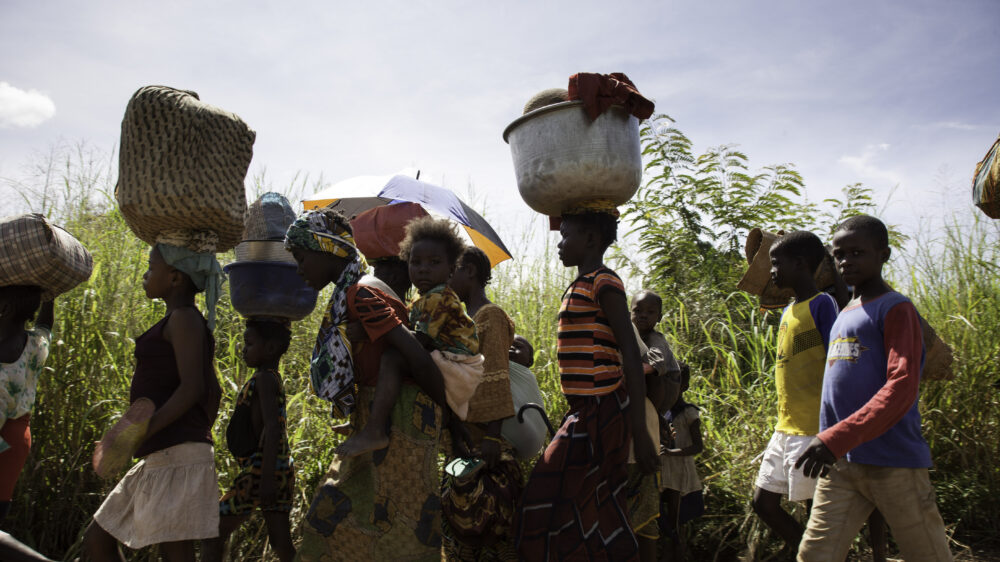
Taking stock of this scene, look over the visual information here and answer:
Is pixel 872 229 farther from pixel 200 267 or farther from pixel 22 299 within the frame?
pixel 22 299

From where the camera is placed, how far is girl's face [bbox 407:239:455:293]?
253 cm

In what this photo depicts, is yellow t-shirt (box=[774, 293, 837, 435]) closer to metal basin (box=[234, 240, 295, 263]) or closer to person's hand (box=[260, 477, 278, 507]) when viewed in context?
person's hand (box=[260, 477, 278, 507])

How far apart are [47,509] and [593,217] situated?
11.0 ft

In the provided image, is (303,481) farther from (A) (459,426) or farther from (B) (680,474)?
A: (B) (680,474)

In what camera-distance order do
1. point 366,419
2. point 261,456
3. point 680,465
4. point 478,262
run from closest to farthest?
point 366,419, point 261,456, point 478,262, point 680,465

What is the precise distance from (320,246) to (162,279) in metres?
0.76

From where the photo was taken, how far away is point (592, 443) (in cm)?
268

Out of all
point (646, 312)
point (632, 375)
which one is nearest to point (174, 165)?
point (632, 375)

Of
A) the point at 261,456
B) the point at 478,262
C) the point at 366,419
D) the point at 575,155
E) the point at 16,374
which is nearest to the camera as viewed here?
the point at 366,419

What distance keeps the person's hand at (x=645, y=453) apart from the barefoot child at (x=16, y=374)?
269cm

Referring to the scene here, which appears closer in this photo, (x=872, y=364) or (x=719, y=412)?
(x=872, y=364)

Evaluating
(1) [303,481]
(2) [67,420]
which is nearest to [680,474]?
(1) [303,481]

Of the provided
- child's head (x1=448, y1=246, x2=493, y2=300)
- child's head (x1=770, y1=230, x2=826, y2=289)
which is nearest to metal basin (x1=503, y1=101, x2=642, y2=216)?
child's head (x1=448, y1=246, x2=493, y2=300)

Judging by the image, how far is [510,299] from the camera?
6043mm
